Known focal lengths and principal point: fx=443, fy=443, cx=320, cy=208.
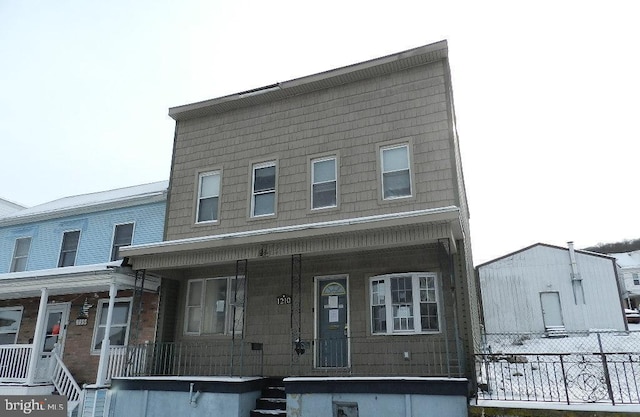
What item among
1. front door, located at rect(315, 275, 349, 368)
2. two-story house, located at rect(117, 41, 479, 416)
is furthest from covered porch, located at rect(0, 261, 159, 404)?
front door, located at rect(315, 275, 349, 368)

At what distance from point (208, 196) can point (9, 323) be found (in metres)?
8.54

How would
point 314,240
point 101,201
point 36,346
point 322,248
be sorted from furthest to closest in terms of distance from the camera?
point 101,201 → point 36,346 → point 314,240 → point 322,248

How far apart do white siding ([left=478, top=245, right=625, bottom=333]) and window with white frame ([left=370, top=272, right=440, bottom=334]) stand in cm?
1530

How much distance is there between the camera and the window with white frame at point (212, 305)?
459 inches

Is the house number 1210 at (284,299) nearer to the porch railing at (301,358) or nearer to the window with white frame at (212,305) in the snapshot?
the porch railing at (301,358)

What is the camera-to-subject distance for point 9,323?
1479 cm

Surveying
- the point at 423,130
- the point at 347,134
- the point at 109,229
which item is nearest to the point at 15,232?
the point at 109,229

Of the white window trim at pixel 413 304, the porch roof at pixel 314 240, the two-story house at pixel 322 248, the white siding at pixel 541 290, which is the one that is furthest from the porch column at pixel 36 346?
the white siding at pixel 541 290

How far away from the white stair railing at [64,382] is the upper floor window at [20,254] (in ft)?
17.8

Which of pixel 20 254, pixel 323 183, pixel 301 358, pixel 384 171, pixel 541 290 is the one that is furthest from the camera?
pixel 541 290

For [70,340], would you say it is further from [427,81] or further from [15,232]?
[427,81]

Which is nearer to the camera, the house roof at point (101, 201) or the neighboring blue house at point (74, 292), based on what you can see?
the neighboring blue house at point (74, 292)

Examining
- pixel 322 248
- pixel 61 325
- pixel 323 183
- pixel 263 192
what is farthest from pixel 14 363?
pixel 323 183

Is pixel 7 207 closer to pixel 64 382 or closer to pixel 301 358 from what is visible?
pixel 64 382
